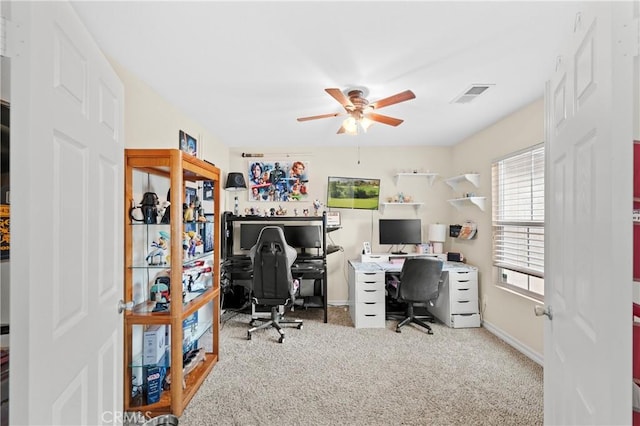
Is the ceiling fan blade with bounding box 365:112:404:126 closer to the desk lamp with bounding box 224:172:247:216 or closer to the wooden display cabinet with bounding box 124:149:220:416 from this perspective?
the wooden display cabinet with bounding box 124:149:220:416

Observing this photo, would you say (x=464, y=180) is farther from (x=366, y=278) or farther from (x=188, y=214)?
(x=188, y=214)

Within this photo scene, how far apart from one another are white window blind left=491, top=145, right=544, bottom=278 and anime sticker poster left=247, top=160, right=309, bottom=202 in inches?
98.4

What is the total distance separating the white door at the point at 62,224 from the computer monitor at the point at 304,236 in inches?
109

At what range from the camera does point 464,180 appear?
3.78 meters

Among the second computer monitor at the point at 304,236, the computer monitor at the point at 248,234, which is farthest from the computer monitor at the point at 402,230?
the computer monitor at the point at 248,234

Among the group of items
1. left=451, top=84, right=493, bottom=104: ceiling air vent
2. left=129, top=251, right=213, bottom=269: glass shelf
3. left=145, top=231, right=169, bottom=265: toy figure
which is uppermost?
left=451, top=84, right=493, bottom=104: ceiling air vent

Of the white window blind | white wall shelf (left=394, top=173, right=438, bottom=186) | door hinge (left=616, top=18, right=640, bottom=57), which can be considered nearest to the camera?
door hinge (left=616, top=18, right=640, bottom=57)

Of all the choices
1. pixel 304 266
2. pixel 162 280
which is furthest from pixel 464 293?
pixel 162 280

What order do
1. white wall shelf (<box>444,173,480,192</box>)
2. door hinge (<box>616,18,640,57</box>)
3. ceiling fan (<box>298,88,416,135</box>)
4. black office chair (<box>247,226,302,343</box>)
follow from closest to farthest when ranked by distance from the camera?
door hinge (<box>616,18,640,57</box>) → ceiling fan (<box>298,88,416,135</box>) → black office chair (<box>247,226,302,343</box>) → white wall shelf (<box>444,173,480,192</box>)

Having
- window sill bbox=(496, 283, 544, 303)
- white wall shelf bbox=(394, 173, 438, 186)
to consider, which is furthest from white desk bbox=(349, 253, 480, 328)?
white wall shelf bbox=(394, 173, 438, 186)

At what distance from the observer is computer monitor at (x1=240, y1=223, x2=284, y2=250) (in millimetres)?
4000

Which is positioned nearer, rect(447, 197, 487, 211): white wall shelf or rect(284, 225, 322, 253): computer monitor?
rect(447, 197, 487, 211): white wall shelf

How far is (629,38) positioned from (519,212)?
2.66 meters

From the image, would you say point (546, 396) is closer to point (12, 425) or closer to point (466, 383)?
point (466, 383)
